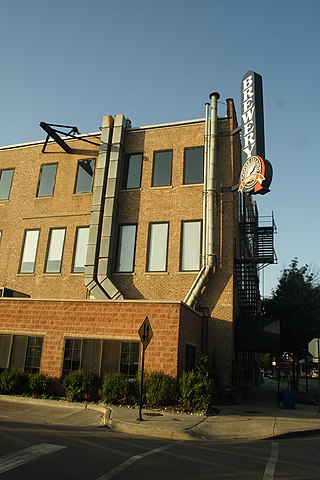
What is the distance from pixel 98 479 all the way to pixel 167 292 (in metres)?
15.0

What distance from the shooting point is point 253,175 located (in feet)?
64.8

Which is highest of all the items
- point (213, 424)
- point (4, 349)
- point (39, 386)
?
point (4, 349)

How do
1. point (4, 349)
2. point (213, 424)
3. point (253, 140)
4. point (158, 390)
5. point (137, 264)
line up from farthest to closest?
point (137, 264)
point (253, 140)
point (4, 349)
point (158, 390)
point (213, 424)

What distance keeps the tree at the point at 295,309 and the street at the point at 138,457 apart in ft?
62.6

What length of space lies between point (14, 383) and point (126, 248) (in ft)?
28.8

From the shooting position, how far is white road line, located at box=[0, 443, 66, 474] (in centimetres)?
682

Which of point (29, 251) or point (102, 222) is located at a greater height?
point (102, 222)

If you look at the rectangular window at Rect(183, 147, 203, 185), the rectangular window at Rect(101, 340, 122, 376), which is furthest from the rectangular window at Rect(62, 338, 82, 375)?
the rectangular window at Rect(183, 147, 203, 185)

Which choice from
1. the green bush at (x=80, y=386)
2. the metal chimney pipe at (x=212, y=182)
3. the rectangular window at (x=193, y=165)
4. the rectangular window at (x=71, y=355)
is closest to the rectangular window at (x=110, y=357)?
the green bush at (x=80, y=386)

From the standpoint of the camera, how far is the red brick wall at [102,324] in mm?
16750

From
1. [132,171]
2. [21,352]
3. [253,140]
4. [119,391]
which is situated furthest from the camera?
[132,171]

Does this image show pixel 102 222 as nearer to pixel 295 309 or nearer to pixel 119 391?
pixel 119 391

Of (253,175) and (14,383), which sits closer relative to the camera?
(14,383)

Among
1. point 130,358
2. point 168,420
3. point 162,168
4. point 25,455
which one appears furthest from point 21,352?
point 162,168
